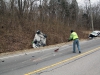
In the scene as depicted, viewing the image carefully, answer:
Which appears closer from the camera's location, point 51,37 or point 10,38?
point 10,38

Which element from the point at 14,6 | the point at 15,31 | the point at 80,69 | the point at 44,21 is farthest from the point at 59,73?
the point at 44,21

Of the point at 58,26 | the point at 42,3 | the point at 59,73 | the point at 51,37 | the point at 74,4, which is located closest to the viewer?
the point at 59,73

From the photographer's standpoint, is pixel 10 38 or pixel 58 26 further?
Answer: pixel 58 26

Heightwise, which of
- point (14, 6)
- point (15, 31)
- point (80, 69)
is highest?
point (14, 6)

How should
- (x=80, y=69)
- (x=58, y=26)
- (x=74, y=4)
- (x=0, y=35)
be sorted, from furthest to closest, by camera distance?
(x=74, y=4) < (x=58, y=26) < (x=0, y=35) < (x=80, y=69)

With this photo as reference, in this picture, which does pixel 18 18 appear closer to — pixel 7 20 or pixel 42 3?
pixel 7 20

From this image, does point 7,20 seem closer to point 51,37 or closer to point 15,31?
point 15,31

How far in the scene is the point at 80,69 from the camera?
7242mm

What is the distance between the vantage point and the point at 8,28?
19.7 m

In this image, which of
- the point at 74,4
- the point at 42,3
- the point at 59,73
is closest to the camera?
the point at 59,73

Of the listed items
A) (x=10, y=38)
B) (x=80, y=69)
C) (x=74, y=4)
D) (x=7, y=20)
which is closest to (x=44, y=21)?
(x=7, y=20)

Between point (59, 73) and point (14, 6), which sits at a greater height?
point (14, 6)

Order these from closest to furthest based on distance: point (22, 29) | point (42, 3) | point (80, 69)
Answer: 1. point (80, 69)
2. point (22, 29)
3. point (42, 3)

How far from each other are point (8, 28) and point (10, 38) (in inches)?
88.6
